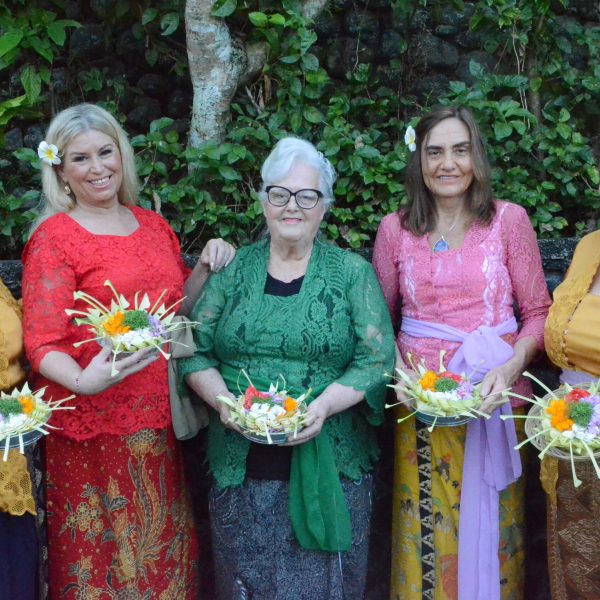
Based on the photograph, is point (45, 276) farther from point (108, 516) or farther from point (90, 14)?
point (90, 14)

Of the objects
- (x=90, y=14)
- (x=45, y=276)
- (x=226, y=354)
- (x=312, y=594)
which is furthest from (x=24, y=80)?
(x=312, y=594)

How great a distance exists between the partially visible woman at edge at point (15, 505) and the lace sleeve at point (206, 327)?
0.59 m

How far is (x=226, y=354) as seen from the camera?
10.3 feet

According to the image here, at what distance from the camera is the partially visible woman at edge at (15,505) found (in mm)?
2924

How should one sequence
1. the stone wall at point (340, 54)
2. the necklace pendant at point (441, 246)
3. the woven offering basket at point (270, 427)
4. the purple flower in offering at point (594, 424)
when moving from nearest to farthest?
the purple flower in offering at point (594, 424), the woven offering basket at point (270, 427), the necklace pendant at point (441, 246), the stone wall at point (340, 54)

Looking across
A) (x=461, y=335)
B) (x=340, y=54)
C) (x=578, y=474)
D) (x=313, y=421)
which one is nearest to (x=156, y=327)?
(x=313, y=421)

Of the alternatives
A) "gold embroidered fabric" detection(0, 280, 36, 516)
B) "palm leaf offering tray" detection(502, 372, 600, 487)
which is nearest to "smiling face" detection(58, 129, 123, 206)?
"gold embroidered fabric" detection(0, 280, 36, 516)

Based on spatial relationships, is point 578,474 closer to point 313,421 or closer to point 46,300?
point 313,421

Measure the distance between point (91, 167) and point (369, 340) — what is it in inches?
46.3

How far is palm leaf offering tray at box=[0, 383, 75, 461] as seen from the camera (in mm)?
2691

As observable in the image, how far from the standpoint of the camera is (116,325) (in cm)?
279

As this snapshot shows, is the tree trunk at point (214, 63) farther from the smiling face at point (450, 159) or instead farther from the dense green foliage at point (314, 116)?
the smiling face at point (450, 159)

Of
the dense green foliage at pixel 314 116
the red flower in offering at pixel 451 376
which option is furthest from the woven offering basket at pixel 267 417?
the dense green foliage at pixel 314 116

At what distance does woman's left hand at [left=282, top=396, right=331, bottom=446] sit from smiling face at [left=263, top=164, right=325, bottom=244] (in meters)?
0.59
